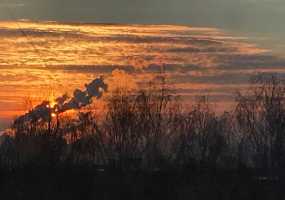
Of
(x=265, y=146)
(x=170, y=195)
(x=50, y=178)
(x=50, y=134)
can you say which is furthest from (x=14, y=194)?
(x=265, y=146)

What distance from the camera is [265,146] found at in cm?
5559

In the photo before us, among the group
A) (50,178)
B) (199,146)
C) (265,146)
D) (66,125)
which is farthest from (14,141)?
(50,178)

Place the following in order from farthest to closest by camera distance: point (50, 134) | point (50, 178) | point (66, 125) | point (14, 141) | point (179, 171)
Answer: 1. point (66, 125)
2. point (14, 141)
3. point (50, 134)
4. point (179, 171)
5. point (50, 178)

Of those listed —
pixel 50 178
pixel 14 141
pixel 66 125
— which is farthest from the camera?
pixel 66 125

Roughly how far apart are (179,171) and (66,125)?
22.7 m

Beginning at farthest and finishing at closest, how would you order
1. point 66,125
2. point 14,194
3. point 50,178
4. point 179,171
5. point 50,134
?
point 66,125, point 50,134, point 179,171, point 50,178, point 14,194

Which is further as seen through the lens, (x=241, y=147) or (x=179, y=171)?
(x=241, y=147)

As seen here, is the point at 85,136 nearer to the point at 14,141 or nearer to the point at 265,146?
the point at 14,141

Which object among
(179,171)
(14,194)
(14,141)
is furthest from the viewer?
(14,141)

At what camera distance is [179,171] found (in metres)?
32.5

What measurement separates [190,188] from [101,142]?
2918 cm

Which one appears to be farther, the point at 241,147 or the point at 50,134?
the point at 241,147

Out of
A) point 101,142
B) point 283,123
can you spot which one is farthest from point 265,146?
point 101,142

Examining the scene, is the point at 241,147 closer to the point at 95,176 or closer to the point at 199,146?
the point at 199,146
